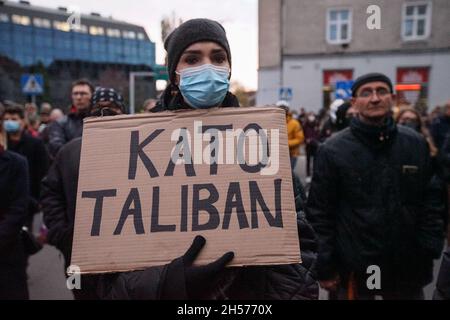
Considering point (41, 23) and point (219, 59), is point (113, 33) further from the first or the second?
point (219, 59)

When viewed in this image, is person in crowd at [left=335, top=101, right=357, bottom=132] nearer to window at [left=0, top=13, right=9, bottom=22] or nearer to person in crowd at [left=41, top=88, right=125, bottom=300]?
person in crowd at [left=41, top=88, right=125, bottom=300]

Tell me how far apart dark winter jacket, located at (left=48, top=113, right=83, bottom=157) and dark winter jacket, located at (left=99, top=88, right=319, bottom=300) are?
300 cm

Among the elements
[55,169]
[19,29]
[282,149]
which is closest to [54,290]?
[55,169]

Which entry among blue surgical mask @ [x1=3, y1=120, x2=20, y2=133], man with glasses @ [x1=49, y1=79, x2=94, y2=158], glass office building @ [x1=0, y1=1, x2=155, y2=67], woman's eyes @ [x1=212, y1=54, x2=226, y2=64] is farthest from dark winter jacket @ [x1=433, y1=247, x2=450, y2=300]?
glass office building @ [x1=0, y1=1, x2=155, y2=67]

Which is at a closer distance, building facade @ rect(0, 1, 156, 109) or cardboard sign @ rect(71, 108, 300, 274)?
cardboard sign @ rect(71, 108, 300, 274)

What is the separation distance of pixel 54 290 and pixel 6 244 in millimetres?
1702

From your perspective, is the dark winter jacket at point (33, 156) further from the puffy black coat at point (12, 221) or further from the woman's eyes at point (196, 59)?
the woman's eyes at point (196, 59)

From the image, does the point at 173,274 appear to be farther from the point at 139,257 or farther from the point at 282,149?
the point at 282,149

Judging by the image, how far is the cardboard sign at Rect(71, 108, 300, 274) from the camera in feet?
4.44

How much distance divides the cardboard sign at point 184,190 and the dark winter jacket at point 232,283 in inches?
2.0

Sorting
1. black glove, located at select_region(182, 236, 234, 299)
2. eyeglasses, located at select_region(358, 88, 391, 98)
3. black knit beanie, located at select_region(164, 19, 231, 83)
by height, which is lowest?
black glove, located at select_region(182, 236, 234, 299)

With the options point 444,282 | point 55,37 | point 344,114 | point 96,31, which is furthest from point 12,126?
point 55,37

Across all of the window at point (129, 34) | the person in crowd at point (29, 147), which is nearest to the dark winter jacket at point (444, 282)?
the person in crowd at point (29, 147)

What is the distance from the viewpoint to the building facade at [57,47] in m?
39.5
